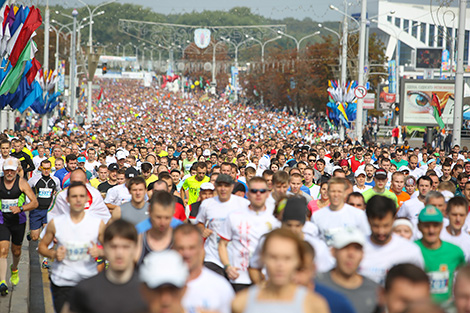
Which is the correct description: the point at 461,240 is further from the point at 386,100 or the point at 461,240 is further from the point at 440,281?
the point at 386,100

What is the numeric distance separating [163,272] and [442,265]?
255 cm

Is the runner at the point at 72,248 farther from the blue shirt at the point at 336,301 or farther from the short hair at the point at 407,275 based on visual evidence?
the short hair at the point at 407,275

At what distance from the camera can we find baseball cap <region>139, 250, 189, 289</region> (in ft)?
13.6

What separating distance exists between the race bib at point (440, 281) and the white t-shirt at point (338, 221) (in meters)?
0.99

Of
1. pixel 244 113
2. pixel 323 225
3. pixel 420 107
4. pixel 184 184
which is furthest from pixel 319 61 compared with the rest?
pixel 323 225

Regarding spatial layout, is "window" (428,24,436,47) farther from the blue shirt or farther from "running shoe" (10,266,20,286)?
the blue shirt

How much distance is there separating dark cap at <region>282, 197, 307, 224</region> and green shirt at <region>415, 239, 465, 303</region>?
823 mm

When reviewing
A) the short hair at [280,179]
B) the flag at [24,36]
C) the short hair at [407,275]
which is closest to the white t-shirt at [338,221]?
the short hair at [280,179]

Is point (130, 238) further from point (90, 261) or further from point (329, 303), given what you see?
point (90, 261)

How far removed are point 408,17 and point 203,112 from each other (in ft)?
163

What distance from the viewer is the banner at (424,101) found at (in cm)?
3897

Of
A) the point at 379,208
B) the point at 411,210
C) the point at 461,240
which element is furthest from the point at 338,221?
the point at 411,210

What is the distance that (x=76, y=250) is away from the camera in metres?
6.79

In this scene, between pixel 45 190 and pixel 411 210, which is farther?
pixel 45 190
